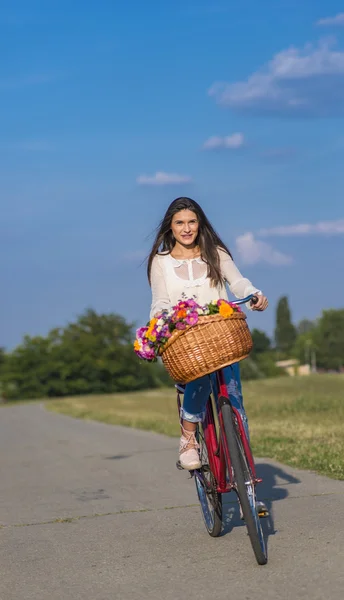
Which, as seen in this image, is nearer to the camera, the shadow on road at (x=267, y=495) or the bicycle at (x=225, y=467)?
the bicycle at (x=225, y=467)

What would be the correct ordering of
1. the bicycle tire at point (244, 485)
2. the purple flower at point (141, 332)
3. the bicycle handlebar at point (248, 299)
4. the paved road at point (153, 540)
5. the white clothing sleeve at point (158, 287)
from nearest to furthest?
the paved road at point (153, 540), the bicycle tire at point (244, 485), the bicycle handlebar at point (248, 299), the purple flower at point (141, 332), the white clothing sleeve at point (158, 287)

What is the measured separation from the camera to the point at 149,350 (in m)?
5.88

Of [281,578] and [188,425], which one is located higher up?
[188,425]

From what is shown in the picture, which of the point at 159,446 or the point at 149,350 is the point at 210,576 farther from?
the point at 159,446

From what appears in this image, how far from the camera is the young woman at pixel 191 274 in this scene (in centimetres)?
625

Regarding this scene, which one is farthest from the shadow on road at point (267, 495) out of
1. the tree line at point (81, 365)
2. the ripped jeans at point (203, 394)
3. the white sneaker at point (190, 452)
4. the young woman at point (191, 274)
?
the tree line at point (81, 365)

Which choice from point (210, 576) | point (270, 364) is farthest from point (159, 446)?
point (270, 364)

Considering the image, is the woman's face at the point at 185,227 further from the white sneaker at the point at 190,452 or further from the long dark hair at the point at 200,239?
the white sneaker at the point at 190,452

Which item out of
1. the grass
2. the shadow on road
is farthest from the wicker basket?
the grass

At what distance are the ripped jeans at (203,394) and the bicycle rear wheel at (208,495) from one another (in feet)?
0.90

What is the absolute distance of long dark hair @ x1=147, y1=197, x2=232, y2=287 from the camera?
636 centimetres

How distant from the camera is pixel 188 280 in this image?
20.9 ft

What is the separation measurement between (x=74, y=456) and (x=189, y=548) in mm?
8036

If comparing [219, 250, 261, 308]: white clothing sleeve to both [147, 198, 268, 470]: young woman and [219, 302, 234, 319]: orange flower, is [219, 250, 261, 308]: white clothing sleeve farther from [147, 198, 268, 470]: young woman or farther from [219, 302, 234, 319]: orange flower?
[219, 302, 234, 319]: orange flower
